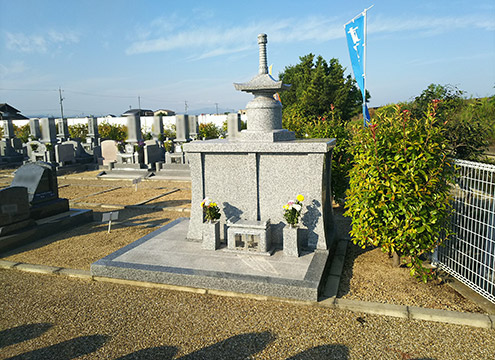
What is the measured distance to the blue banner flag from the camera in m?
11.1

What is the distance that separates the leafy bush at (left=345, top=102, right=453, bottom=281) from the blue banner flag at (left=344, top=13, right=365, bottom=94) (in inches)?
262

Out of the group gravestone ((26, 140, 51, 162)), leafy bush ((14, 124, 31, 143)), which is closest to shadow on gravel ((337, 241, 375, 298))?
gravestone ((26, 140, 51, 162))

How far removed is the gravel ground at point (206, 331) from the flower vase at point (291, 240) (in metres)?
1.19

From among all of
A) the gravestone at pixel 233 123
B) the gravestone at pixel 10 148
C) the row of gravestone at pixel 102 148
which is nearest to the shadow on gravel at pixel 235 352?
the row of gravestone at pixel 102 148

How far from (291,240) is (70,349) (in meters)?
3.28

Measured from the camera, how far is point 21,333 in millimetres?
4074

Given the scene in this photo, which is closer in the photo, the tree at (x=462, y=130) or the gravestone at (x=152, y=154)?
the tree at (x=462, y=130)

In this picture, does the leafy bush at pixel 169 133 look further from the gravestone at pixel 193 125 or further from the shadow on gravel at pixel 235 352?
the shadow on gravel at pixel 235 352

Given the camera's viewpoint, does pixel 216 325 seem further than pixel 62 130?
No

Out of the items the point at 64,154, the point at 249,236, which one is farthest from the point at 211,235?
the point at 64,154

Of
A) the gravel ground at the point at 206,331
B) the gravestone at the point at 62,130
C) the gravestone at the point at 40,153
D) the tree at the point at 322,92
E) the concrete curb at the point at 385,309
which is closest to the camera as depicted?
the gravel ground at the point at 206,331

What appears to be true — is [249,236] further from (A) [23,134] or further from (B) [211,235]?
(A) [23,134]

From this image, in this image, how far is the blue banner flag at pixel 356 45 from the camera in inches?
439

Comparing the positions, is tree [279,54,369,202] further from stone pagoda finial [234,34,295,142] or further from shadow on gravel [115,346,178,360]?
shadow on gravel [115,346,178,360]
